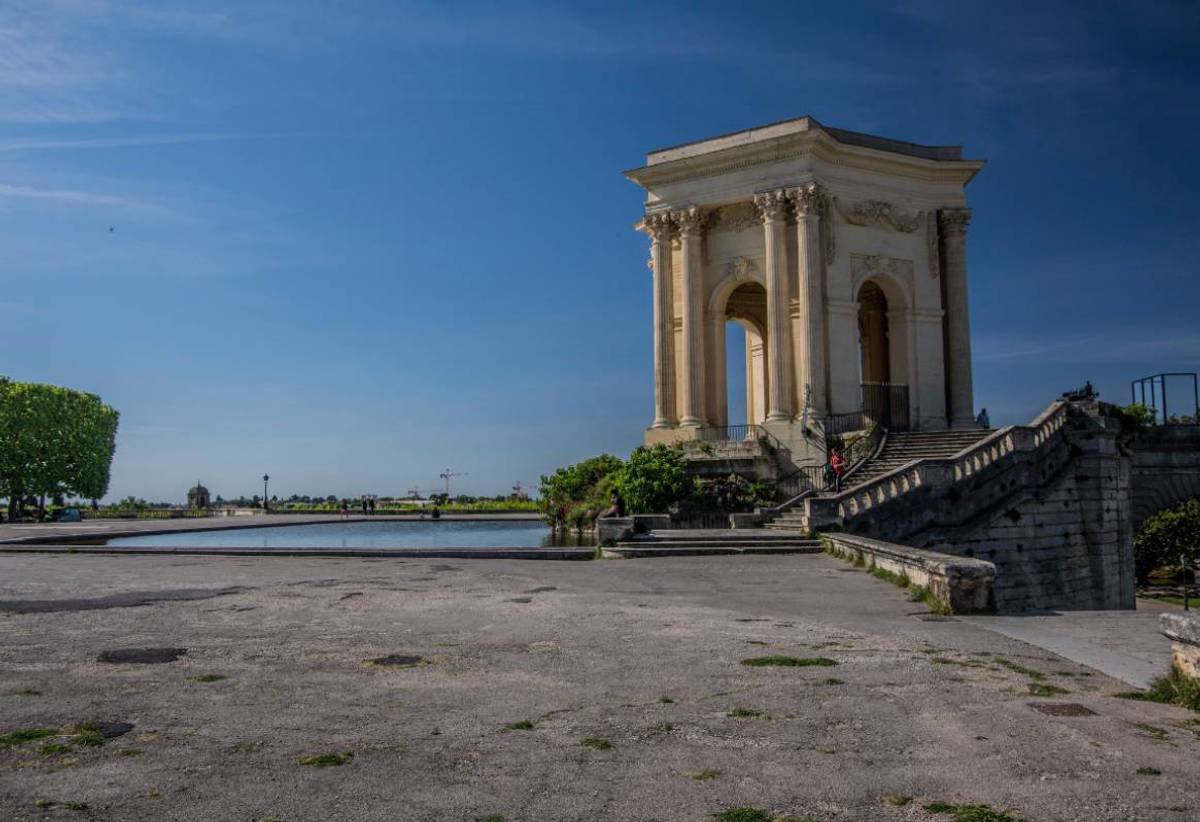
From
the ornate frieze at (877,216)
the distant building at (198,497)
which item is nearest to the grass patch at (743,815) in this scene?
the ornate frieze at (877,216)

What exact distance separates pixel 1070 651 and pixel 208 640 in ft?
27.4

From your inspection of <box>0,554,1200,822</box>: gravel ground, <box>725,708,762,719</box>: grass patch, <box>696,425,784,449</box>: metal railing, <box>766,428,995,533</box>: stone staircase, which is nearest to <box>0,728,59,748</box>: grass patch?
<box>0,554,1200,822</box>: gravel ground

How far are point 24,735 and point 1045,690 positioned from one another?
7.08m

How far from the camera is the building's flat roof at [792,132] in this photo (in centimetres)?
3306

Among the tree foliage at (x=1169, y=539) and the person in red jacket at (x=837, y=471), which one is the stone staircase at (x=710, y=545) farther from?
the tree foliage at (x=1169, y=539)

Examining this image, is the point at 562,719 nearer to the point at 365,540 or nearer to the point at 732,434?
the point at 365,540

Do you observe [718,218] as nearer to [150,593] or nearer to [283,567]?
[283,567]

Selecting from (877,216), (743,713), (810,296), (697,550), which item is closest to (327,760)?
(743,713)

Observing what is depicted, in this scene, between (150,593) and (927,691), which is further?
(150,593)

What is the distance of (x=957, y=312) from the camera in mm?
36125

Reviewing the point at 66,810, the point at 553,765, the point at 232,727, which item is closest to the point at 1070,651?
the point at 553,765

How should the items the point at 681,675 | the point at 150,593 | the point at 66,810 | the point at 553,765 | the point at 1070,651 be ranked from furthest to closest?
the point at 150,593
the point at 1070,651
the point at 681,675
the point at 553,765
the point at 66,810

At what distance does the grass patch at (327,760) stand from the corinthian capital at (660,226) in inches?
1257

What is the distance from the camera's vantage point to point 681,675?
755 cm
